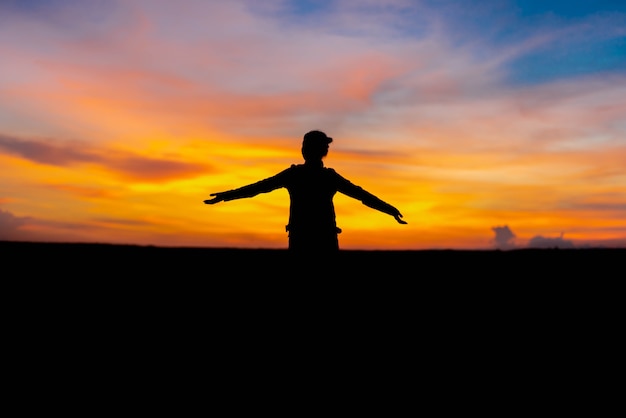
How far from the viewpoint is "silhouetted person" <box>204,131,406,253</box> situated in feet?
20.0

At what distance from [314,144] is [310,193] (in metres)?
0.47

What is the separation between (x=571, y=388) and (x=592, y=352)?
139cm

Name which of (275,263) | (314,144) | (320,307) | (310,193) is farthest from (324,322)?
(275,263)

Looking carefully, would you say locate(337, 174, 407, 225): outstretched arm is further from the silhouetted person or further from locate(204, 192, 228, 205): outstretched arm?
locate(204, 192, 228, 205): outstretched arm

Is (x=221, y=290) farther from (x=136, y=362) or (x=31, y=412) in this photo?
(x=31, y=412)

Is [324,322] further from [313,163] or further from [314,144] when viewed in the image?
[314,144]

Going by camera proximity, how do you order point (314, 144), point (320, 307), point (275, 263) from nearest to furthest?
point (314, 144) → point (320, 307) → point (275, 263)

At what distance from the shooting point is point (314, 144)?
6047 mm

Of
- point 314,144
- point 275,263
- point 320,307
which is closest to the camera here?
point 314,144

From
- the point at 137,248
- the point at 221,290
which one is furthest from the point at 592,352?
the point at 137,248

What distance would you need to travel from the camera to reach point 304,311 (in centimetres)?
614

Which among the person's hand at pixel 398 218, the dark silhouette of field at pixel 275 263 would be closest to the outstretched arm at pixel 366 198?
the person's hand at pixel 398 218

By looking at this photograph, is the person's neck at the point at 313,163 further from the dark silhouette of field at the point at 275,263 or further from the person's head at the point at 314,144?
the dark silhouette of field at the point at 275,263

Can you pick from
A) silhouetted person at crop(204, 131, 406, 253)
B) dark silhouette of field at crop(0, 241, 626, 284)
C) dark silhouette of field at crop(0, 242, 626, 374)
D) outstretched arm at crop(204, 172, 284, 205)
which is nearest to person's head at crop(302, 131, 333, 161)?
silhouetted person at crop(204, 131, 406, 253)
